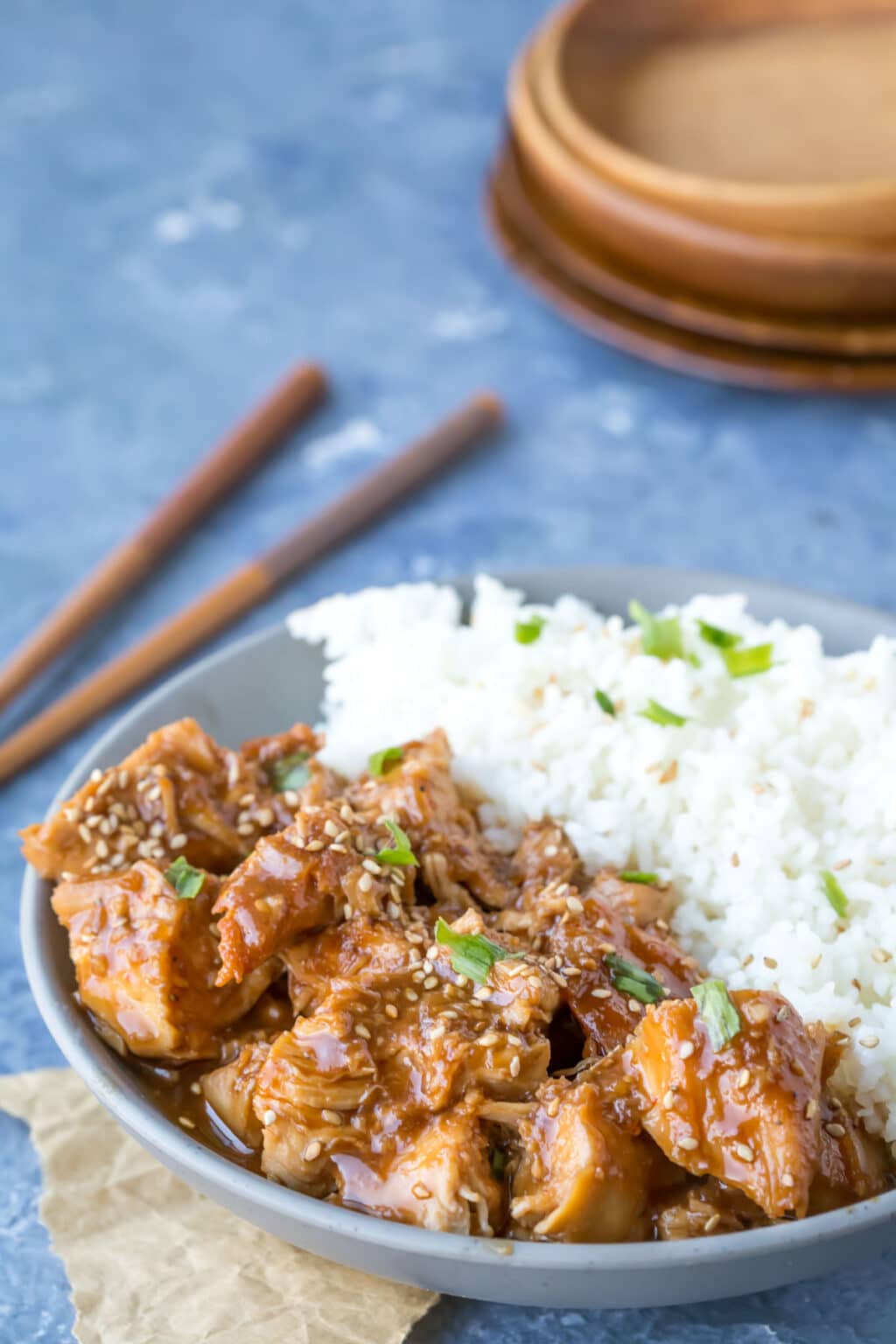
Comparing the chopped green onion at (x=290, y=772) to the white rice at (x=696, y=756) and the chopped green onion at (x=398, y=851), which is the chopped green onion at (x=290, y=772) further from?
the chopped green onion at (x=398, y=851)

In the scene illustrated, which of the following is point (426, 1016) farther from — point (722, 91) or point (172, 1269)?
point (722, 91)

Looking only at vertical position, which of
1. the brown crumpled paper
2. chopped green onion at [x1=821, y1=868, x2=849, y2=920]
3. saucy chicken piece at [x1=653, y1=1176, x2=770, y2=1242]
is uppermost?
saucy chicken piece at [x1=653, y1=1176, x2=770, y2=1242]

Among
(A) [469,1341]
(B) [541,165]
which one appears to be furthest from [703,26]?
(A) [469,1341]

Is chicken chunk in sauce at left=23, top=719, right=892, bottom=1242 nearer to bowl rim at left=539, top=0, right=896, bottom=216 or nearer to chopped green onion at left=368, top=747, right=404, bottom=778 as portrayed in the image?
chopped green onion at left=368, top=747, right=404, bottom=778

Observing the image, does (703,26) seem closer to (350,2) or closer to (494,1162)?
(350,2)

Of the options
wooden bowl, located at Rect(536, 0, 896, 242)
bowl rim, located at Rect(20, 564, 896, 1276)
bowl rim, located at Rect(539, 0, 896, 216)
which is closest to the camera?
bowl rim, located at Rect(20, 564, 896, 1276)

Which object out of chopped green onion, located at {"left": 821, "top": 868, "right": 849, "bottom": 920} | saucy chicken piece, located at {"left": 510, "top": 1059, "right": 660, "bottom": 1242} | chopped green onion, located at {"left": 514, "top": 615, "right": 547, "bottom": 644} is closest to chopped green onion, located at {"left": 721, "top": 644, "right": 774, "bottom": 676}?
chopped green onion, located at {"left": 514, "top": 615, "right": 547, "bottom": 644}

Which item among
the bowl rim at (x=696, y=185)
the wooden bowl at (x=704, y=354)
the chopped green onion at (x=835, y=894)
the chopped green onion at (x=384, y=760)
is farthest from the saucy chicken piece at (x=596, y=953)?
the bowl rim at (x=696, y=185)
